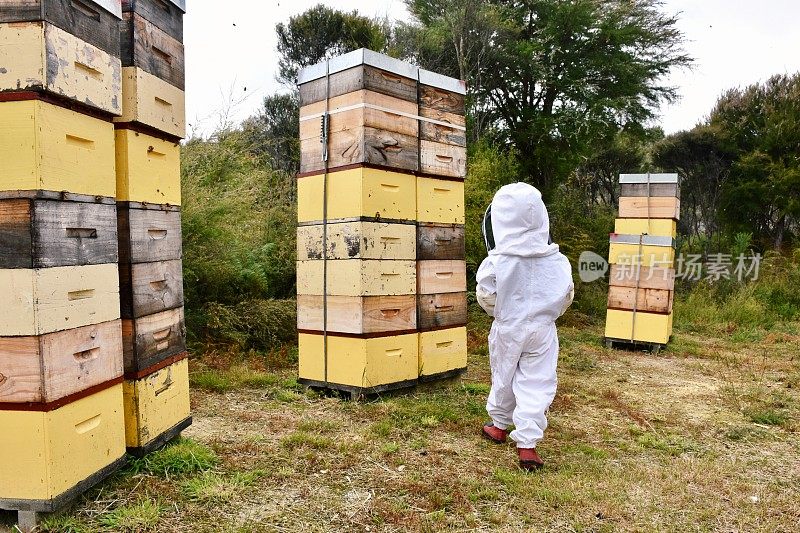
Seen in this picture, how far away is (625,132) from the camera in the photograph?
44.0 ft

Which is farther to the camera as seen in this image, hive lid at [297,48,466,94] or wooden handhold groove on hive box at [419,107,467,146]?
wooden handhold groove on hive box at [419,107,467,146]

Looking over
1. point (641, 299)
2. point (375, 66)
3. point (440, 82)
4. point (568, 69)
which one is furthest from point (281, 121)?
point (375, 66)

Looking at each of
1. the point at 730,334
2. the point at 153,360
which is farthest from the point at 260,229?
the point at 730,334

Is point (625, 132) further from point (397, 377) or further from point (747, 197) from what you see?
point (397, 377)

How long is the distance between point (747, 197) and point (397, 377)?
1192cm

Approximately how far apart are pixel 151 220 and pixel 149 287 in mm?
322

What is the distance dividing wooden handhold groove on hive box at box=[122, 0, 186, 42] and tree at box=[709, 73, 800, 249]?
12666 millimetres

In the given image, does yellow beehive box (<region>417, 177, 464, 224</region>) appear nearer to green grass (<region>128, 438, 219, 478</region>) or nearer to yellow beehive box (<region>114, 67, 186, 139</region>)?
yellow beehive box (<region>114, 67, 186, 139</region>)

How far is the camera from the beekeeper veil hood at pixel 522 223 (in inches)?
120

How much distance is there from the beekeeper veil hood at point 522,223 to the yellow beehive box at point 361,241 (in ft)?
3.44

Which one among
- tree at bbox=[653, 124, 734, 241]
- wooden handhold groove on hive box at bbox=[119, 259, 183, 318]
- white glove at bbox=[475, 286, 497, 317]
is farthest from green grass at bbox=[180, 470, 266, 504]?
tree at bbox=[653, 124, 734, 241]

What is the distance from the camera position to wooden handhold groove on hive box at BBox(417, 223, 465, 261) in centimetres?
422

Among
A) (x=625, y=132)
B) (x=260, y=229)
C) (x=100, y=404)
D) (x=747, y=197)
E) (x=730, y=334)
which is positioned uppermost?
(x=625, y=132)

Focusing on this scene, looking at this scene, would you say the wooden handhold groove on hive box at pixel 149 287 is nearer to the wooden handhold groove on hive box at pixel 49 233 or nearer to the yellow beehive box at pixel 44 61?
the wooden handhold groove on hive box at pixel 49 233
